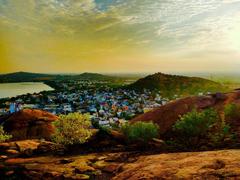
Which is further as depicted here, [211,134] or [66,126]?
[66,126]

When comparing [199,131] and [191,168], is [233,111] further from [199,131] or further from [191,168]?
[191,168]

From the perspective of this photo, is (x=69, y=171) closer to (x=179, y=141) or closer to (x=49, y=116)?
(x=179, y=141)

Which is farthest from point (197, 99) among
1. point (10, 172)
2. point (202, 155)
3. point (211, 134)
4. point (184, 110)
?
point (10, 172)

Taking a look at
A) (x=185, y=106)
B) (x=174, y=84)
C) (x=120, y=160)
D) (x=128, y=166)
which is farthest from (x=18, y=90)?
(x=128, y=166)

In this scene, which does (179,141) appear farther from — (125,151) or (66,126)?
(66,126)

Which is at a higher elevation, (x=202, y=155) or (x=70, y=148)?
(x=202, y=155)

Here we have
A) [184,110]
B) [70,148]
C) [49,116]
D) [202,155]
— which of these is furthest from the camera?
[49,116]

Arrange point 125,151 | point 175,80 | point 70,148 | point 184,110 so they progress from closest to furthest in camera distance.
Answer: point 125,151
point 70,148
point 184,110
point 175,80

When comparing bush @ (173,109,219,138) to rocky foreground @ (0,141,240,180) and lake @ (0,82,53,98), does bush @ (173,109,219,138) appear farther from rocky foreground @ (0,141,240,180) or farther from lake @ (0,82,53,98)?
lake @ (0,82,53,98)
